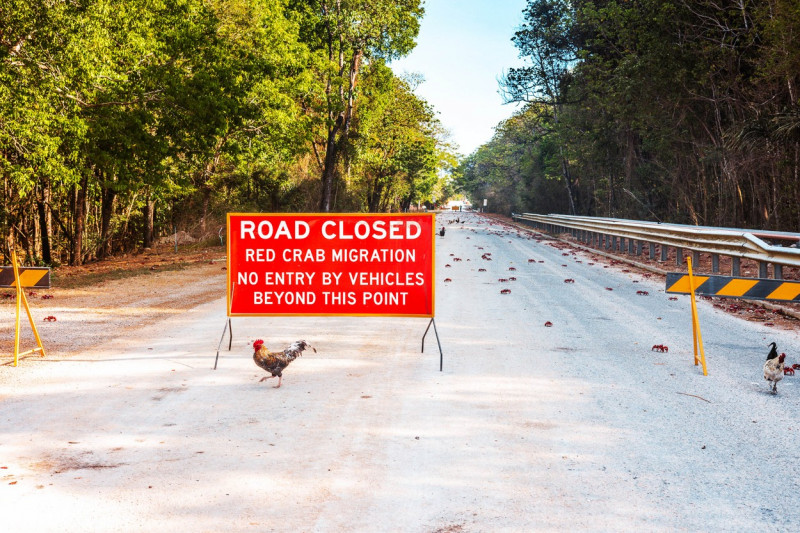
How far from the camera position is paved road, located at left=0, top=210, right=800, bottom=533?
396 centimetres

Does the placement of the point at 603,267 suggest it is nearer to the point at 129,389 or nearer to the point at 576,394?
the point at 576,394

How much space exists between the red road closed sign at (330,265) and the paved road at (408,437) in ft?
2.19

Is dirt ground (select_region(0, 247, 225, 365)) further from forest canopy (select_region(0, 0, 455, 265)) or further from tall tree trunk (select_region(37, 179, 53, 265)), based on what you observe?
tall tree trunk (select_region(37, 179, 53, 265))

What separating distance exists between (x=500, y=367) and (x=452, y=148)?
72.8m

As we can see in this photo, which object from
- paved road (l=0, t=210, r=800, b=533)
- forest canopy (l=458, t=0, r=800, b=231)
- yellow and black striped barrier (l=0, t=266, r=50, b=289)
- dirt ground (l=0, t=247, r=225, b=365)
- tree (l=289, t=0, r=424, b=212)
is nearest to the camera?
paved road (l=0, t=210, r=800, b=533)

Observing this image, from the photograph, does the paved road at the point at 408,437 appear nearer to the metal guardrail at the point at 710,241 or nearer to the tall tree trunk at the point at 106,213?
the metal guardrail at the point at 710,241

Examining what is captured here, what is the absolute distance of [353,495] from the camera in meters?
4.18

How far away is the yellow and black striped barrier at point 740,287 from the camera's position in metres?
7.63

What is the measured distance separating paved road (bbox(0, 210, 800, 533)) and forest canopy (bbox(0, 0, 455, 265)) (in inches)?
356

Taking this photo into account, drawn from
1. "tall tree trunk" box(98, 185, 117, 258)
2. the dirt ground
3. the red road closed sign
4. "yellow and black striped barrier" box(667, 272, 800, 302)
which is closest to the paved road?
the red road closed sign

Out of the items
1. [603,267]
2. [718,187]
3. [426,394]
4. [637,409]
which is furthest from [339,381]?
[718,187]

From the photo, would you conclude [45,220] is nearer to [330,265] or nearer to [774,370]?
[330,265]

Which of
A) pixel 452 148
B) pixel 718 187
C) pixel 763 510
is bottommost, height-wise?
pixel 763 510

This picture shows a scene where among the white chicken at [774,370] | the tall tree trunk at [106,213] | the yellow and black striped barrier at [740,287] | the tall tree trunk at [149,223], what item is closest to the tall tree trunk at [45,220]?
the tall tree trunk at [106,213]
